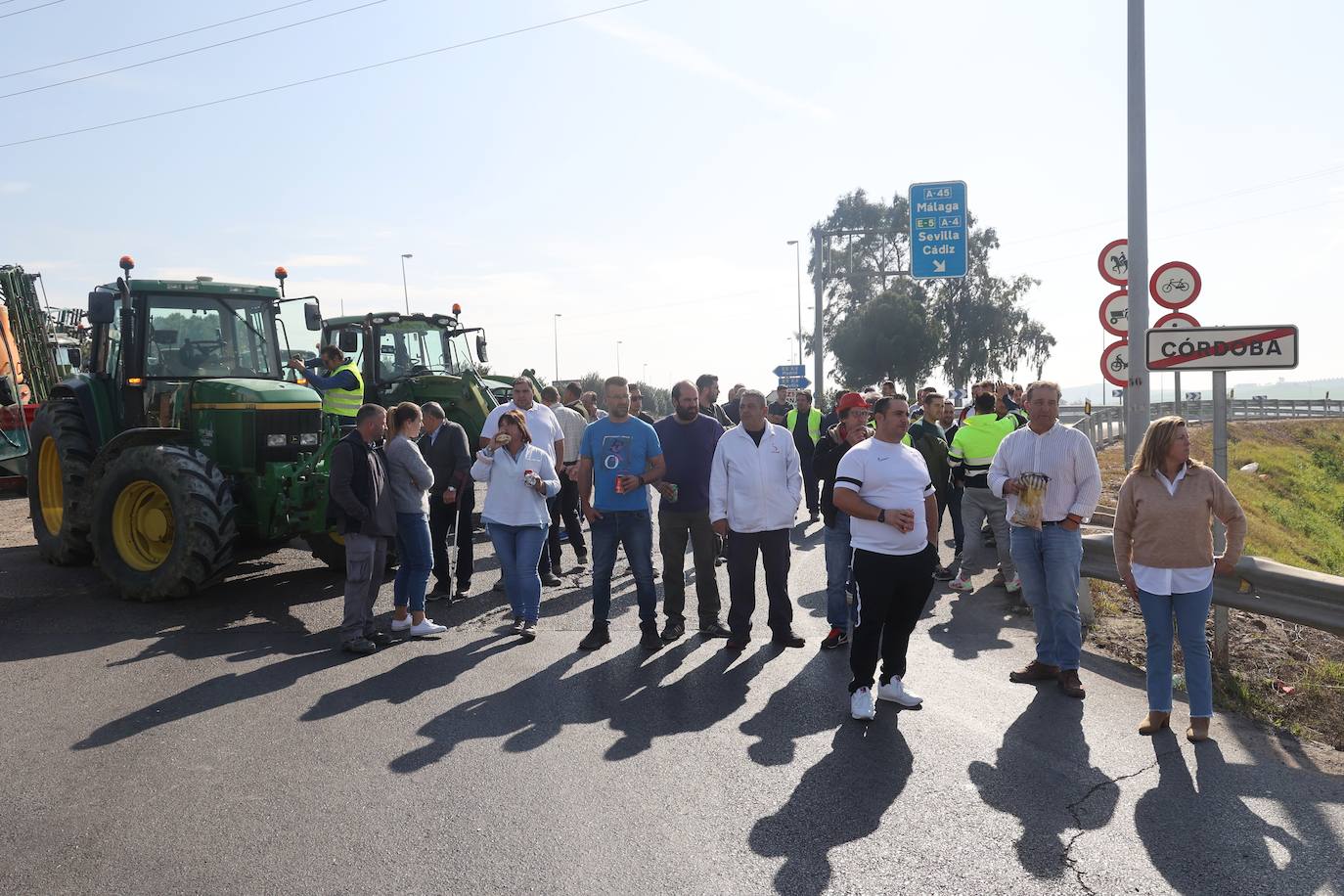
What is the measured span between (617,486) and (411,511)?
1.59 meters

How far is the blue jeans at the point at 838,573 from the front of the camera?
303 inches

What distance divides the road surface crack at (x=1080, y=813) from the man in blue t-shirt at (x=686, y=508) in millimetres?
3408

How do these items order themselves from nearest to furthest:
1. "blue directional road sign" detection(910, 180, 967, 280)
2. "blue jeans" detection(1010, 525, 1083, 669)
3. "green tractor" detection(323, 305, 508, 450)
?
"blue jeans" detection(1010, 525, 1083, 669)
"green tractor" detection(323, 305, 508, 450)
"blue directional road sign" detection(910, 180, 967, 280)

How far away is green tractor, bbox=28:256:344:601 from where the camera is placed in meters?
8.69

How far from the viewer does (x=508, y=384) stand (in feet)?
56.6

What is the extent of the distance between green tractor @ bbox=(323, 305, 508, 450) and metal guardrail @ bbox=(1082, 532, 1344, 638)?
32.5ft

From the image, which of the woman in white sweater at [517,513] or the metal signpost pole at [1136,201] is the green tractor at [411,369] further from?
the metal signpost pole at [1136,201]

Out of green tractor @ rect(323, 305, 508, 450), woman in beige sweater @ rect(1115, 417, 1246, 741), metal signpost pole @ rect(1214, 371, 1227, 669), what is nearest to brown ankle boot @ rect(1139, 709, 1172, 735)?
woman in beige sweater @ rect(1115, 417, 1246, 741)

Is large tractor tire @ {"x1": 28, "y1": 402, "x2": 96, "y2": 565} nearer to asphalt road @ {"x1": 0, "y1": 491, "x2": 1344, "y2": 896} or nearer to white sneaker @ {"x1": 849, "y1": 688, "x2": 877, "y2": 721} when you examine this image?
asphalt road @ {"x1": 0, "y1": 491, "x2": 1344, "y2": 896}

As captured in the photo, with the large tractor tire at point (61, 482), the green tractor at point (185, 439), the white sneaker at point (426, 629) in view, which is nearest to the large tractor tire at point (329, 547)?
the green tractor at point (185, 439)

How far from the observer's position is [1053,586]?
21.7 feet

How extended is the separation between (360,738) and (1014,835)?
3.33 metres

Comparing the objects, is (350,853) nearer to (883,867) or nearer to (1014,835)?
(883,867)

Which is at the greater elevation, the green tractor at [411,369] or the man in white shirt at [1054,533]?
the green tractor at [411,369]
